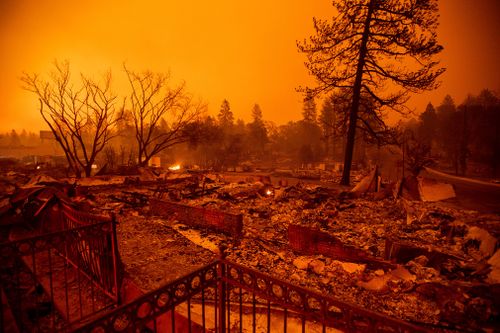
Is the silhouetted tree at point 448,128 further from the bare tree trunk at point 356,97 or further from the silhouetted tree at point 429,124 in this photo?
the bare tree trunk at point 356,97

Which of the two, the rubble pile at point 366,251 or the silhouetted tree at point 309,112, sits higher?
the silhouetted tree at point 309,112

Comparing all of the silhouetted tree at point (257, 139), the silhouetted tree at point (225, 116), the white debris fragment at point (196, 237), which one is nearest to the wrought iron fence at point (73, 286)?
the white debris fragment at point (196, 237)

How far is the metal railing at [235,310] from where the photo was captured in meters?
1.94

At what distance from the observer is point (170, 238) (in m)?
7.50

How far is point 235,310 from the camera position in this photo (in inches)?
159

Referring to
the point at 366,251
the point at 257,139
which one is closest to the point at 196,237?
the point at 366,251

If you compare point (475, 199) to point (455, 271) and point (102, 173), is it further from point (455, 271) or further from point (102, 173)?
point (102, 173)

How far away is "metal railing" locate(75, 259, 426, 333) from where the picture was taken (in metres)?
1.94

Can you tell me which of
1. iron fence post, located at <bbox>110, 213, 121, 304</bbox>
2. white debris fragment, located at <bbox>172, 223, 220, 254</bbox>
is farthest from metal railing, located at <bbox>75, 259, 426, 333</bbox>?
white debris fragment, located at <bbox>172, 223, 220, 254</bbox>

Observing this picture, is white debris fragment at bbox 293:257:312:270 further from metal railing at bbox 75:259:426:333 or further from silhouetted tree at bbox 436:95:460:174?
silhouetted tree at bbox 436:95:460:174

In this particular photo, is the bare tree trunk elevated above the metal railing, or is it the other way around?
the bare tree trunk

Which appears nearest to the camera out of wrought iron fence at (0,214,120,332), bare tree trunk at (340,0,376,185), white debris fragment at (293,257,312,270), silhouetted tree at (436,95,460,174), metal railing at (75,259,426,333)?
metal railing at (75,259,426,333)

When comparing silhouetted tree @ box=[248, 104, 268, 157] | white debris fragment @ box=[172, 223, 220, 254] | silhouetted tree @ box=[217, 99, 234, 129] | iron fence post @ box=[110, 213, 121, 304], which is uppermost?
silhouetted tree @ box=[217, 99, 234, 129]

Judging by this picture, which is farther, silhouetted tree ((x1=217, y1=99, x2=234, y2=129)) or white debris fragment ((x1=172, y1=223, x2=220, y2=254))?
silhouetted tree ((x1=217, y1=99, x2=234, y2=129))
